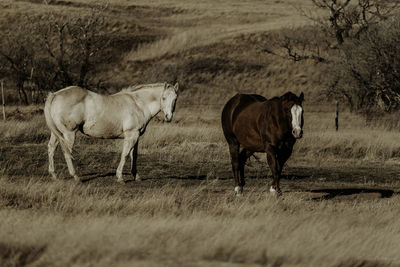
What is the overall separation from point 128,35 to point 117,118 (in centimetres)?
4617

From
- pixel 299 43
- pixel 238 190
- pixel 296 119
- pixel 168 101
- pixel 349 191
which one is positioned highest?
pixel 296 119

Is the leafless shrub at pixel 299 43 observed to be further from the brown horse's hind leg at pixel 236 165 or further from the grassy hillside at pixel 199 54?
the brown horse's hind leg at pixel 236 165

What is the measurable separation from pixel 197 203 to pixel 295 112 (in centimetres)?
201

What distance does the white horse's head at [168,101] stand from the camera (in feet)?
46.5

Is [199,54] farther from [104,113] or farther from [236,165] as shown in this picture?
[236,165]

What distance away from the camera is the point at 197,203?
11.3 m

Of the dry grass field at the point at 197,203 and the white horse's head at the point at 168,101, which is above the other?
the white horse's head at the point at 168,101

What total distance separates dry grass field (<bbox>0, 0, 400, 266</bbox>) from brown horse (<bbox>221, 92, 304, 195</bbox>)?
59 centimetres

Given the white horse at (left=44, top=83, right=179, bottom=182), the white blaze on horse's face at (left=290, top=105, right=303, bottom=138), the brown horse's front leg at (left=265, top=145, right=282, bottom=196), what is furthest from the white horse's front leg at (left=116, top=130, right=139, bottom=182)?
the white blaze on horse's face at (left=290, top=105, right=303, bottom=138)

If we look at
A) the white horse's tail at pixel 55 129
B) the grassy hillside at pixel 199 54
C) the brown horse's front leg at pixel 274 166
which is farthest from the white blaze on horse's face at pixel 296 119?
the grassy hillside at pixel 199 54

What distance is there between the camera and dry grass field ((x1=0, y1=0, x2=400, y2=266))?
7590mm

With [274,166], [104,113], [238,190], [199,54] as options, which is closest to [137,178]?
[104,113]

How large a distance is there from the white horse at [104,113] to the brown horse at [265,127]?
5.42ft

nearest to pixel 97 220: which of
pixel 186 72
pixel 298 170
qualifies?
pixel 298 170
